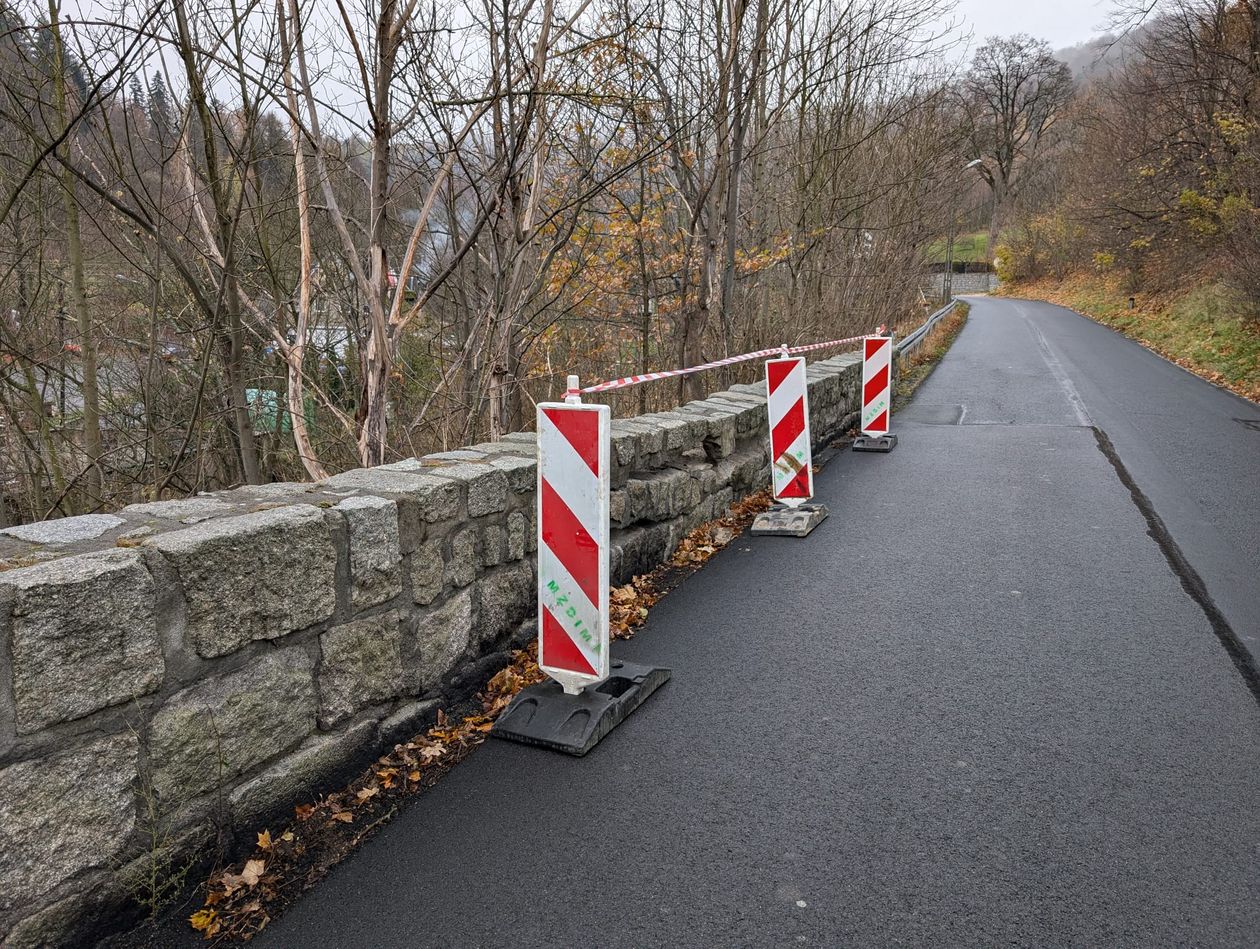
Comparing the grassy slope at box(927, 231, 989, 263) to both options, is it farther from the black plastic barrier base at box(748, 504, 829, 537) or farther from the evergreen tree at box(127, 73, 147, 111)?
the evergreen tree at box(127, 73, 147, 111)

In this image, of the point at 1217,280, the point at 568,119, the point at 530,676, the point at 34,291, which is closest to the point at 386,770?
the point at 530,676

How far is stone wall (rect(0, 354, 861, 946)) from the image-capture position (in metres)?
2.15

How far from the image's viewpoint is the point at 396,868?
2703 mm

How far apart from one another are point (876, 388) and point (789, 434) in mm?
3501

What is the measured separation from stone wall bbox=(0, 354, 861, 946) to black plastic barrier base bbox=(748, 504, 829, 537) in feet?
9.14

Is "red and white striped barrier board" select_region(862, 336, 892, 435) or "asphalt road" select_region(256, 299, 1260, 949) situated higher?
"red and white striped barrier board" select_region(862, 336, 892, 435)

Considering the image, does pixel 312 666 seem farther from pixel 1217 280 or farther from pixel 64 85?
A: pixel 1217 280

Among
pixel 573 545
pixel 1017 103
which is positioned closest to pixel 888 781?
pixel 573 545

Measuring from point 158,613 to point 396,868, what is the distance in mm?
1080

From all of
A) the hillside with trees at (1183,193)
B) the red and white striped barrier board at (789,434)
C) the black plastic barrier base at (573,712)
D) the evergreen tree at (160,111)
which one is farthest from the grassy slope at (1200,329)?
the evergreen tree at (160,111)

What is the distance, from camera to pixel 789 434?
7.00 meters

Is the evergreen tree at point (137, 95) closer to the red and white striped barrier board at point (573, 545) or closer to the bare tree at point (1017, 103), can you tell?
the red and white striped barrier board at point (573, 545)

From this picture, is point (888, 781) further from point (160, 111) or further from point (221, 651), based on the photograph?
point (160, 111)

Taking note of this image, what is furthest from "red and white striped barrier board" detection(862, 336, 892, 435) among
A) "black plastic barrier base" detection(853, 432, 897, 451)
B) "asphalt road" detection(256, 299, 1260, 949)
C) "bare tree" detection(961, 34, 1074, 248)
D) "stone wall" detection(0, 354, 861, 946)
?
"bare tree" detection(961, 34, 1074, 248)
